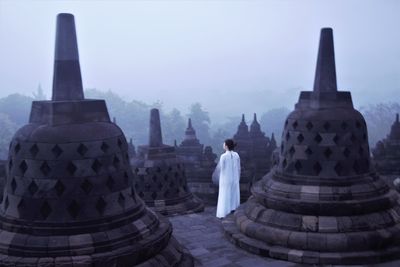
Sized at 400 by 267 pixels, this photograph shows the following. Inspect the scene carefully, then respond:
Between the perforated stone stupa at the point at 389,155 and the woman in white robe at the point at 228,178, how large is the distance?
49.0ft

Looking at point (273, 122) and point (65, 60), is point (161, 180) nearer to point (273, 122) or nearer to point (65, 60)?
point (65, 60)

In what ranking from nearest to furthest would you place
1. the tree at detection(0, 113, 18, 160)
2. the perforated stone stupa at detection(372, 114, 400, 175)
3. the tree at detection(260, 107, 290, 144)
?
the perforated stone stupa at detection(372, 114, 400, 175)
the tree at detection(0, 113, 18, 160)
the tree at detection(260, 107, 290, 144)

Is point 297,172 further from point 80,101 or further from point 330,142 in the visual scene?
point 80,101

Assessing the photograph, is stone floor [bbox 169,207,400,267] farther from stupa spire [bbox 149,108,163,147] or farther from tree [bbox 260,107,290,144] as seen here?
tree [bbox 260,107,290,144]

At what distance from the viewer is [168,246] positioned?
20.2 feet

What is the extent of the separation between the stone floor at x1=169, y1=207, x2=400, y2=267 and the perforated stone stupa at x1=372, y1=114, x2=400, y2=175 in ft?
50.1

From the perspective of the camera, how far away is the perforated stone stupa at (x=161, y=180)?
39.4ft

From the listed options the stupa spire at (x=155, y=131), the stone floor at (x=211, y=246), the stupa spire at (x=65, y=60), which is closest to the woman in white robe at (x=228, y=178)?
the stone floor at (x=211, y=246)

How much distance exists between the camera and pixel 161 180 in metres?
12.2

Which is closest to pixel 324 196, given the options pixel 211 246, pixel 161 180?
pixel 211 246

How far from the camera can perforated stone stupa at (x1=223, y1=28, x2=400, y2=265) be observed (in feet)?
22.9

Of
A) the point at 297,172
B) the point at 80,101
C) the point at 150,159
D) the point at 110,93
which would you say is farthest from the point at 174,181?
the point at 110,93

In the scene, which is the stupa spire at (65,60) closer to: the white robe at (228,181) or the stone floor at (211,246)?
the stone floor at (211,246)

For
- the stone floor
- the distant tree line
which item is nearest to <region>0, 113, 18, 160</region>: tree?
the distant tree line
